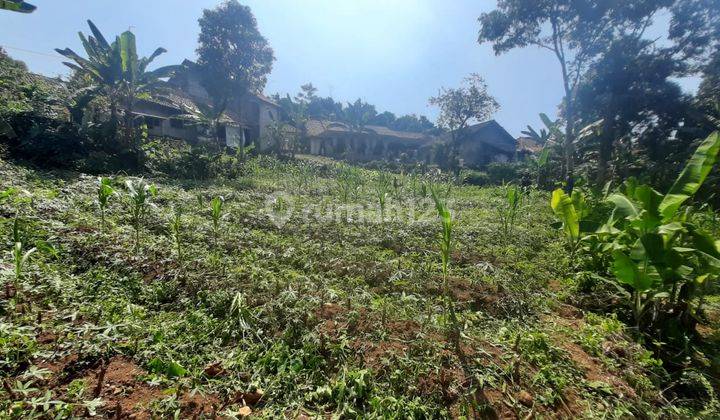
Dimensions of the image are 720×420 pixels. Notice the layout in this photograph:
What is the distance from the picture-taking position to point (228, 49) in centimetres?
2252

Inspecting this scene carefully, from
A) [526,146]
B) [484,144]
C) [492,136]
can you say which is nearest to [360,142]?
[484,144]

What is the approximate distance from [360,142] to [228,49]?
47.2 ft

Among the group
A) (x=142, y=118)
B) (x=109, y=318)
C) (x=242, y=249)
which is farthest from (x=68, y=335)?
(x=142, y=118)

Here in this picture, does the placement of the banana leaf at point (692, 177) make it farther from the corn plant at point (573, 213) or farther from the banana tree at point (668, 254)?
the corn plant at point (573, 213)

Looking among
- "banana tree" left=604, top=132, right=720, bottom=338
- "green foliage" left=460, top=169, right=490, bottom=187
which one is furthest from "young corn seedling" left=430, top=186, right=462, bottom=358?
"green foliage" left=460, top=169, right=490, bottom=187

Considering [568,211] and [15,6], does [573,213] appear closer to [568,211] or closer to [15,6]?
[568,211]

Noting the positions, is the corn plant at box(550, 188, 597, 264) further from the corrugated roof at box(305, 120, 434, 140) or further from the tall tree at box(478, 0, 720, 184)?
the corrugated roof at box(305, 120, 434, 140)

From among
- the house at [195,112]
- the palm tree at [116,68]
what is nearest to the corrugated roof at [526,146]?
the house at [195,112]

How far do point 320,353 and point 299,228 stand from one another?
3512 mm

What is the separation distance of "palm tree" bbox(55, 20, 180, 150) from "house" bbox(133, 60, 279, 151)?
4.07 meters

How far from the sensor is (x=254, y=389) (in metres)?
2.17

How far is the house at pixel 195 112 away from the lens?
63.4 feet

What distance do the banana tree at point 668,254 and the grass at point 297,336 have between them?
43 cm

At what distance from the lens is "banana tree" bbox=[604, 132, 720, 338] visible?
268 centimetres
